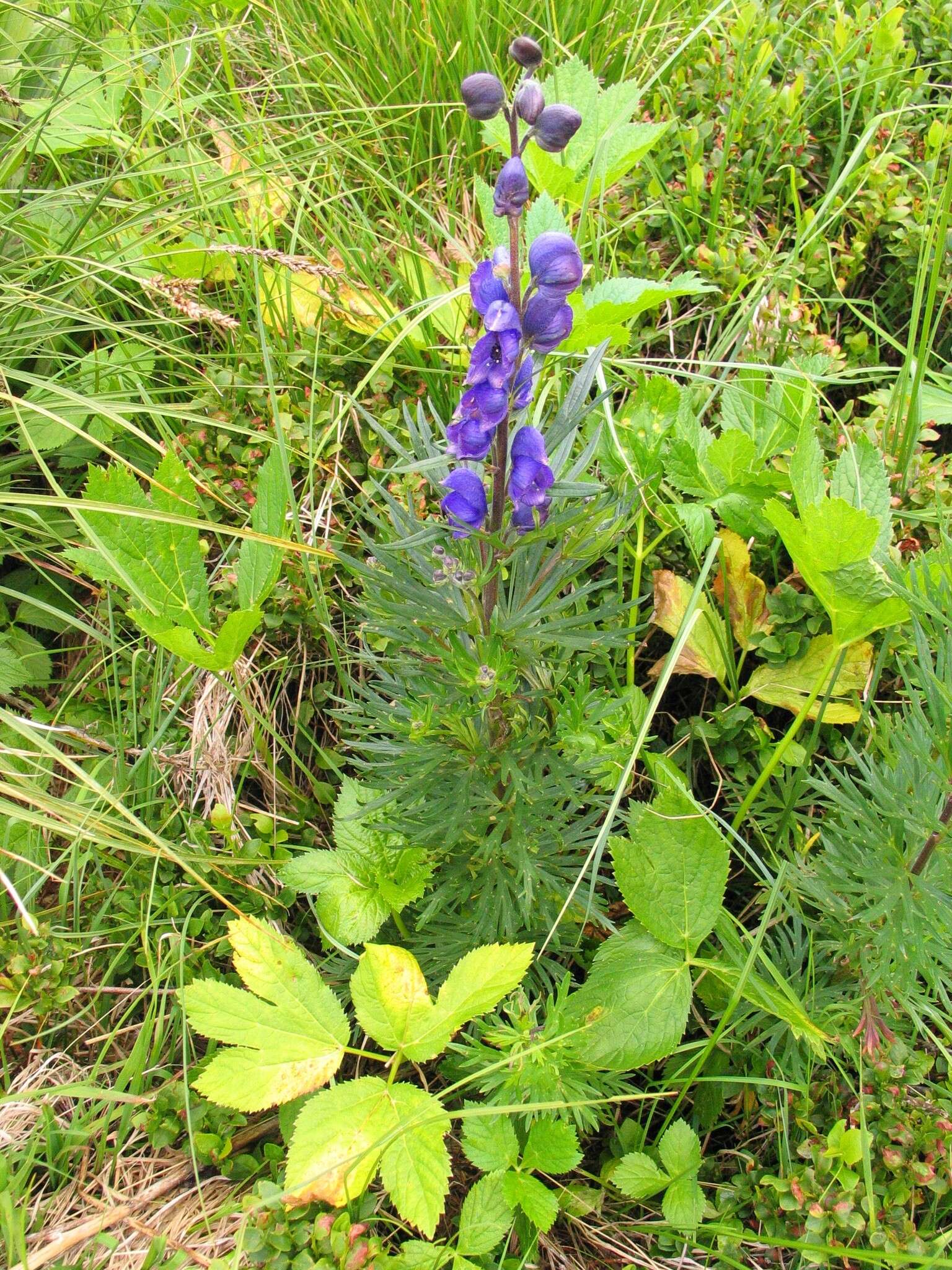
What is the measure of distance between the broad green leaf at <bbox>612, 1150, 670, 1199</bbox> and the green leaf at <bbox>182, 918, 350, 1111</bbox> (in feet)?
1.91

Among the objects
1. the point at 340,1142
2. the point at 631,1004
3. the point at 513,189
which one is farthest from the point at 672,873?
the point at 513,189

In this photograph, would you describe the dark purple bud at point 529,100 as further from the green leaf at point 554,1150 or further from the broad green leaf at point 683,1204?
the broad green leaf at point 683,1204

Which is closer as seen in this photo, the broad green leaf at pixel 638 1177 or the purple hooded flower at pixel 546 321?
the purple hooded flower at pixel 546 321

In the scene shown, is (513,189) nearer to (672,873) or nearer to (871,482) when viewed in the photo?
(871,482)

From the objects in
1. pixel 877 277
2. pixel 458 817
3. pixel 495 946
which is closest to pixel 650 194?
pixel 877 277

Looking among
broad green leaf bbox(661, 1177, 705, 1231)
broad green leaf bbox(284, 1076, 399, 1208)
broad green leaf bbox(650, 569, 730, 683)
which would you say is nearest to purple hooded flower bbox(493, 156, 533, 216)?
broad green leaf bbox(650, 569, 730, 683)

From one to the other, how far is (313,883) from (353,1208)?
0.63 meters

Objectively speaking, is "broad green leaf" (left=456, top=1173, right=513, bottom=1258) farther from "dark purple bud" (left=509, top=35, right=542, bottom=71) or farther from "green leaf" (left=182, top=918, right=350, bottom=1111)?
"dark purple bud" (left=509, top=35, right=542, bottom=71)

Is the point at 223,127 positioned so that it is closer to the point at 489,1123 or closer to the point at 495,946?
the point at 495,946

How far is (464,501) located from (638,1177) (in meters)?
1.33

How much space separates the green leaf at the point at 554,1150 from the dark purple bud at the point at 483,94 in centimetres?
170

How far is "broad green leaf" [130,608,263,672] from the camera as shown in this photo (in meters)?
2.02

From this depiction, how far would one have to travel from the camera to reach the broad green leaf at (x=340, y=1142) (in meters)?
1.66

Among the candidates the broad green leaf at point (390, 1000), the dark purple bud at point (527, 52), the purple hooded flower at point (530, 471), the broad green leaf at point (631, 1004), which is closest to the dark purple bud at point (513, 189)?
the dark purple bud at point (527, 52)
